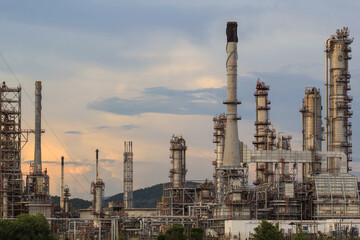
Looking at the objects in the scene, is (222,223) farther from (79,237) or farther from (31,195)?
(31,195)

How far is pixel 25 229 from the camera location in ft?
219

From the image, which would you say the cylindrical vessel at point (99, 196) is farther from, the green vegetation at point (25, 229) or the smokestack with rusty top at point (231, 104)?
the green vegetation at point (25, 229)

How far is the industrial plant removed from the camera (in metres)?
86.1

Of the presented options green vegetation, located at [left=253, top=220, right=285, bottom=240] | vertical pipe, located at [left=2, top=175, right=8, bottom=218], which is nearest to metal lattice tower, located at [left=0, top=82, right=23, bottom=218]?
vertical pipe, located at [left=2, top=175, right=8, bottom=218]

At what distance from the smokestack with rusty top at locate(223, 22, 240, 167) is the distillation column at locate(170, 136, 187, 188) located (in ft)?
57.8

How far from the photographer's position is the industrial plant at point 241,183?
8612 cm

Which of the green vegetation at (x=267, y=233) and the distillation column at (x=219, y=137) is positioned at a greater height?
the distillation column at (x=219, y=137)

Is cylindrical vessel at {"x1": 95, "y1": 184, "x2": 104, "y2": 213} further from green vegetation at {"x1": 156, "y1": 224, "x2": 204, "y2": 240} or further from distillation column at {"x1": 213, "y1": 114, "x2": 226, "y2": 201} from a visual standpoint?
green vegetation at {"x1": 156, "y1": 224, "x2": 204, "y2": 240}

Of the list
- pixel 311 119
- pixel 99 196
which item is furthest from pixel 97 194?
pixel 311 119

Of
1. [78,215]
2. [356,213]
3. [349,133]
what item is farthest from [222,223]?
[78,215]

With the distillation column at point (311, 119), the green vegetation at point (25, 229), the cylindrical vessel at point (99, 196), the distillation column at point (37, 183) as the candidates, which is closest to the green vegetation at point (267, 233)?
the green vegetation at point (25, 229)

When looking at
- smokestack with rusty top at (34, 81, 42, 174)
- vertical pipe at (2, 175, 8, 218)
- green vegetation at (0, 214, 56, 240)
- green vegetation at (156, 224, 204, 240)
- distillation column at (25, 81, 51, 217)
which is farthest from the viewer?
smokestack with rusty top at (34, 81, 42, 174)

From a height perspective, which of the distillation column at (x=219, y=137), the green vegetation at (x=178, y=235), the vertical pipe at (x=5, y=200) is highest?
the distillation column at (x=219, y=137)

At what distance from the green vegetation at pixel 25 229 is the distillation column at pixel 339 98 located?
4008 centimetres
